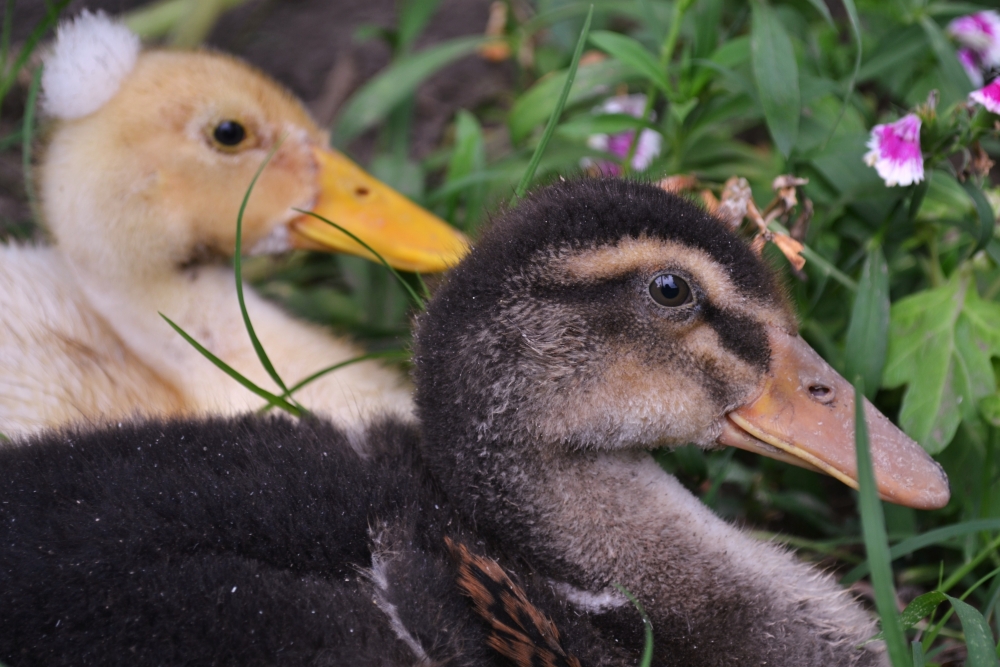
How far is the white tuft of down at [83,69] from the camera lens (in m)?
2.60

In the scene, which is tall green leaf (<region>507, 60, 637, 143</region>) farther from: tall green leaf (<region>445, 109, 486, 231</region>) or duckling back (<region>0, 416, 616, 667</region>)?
duckling back (<region>0, 416, 616, 667</region>)

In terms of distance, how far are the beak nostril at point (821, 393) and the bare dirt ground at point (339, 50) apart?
97.0 inches

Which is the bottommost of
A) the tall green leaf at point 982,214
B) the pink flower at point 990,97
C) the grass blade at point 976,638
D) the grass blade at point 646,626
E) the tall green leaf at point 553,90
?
the grass blade at point 976,638

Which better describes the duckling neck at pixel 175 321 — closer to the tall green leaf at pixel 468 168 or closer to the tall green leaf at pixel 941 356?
the tall green leaf at pixel 468 168

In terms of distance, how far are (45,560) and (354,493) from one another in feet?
1.70

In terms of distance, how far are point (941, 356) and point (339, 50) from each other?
334cm

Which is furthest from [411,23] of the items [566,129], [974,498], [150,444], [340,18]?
[974,498]

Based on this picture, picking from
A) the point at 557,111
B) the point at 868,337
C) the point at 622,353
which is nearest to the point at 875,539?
the point at 622,353

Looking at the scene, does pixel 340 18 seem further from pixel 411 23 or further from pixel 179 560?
pixel 179 560

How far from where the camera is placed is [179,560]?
5.32 ft

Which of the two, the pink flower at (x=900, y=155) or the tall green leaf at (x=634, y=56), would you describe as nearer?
the pink flower at (x=900, y=155)

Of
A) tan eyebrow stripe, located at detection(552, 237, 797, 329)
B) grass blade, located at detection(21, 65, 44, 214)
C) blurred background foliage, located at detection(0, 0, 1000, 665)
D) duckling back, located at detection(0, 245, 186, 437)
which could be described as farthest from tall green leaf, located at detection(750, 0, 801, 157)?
grass blade, located at detection(21, 65, 44, 214)

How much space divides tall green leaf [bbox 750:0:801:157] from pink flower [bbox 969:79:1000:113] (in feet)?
1.32

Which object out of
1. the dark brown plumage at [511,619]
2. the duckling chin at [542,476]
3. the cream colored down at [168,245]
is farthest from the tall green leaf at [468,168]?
the dark brown plumage at [511,619]
